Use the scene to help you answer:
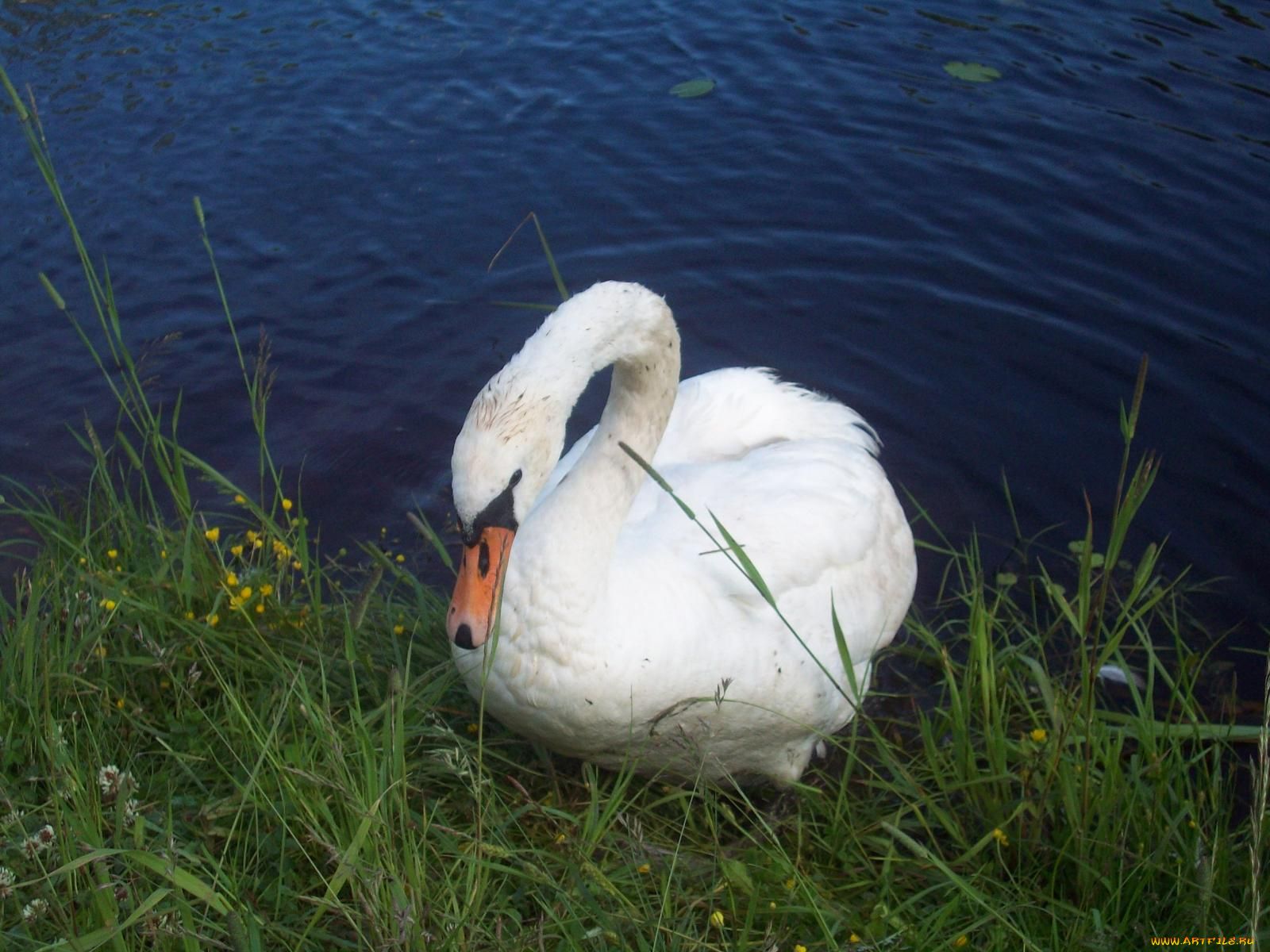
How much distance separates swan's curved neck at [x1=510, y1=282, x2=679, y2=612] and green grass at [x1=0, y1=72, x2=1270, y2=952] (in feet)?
1.45

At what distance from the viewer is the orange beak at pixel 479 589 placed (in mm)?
2555

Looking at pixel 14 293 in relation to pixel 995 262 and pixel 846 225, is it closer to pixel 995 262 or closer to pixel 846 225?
pixel 846 225

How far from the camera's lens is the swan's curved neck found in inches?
107

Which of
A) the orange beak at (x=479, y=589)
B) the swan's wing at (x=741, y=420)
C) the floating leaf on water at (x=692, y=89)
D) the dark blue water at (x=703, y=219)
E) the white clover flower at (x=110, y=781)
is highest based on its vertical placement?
the orange beak at (x=479, y=589)

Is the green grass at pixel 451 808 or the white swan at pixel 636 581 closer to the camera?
the green grass at pixel 451 808

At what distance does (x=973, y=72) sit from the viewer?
26.4ft

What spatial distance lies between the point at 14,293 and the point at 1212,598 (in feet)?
21.1

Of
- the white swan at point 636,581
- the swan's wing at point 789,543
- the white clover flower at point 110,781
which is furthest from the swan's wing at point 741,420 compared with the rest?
the white clover flower at point 110,781

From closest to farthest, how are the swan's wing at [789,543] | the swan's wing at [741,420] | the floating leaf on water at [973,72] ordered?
the swan's wing at [789,543]
the swan's wing at [741,420]
the floating leaf on water at [973,72]

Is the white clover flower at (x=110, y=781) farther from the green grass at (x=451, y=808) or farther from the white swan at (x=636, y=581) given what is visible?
the white swan at (x=636, y=581)

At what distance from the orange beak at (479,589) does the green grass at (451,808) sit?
A: 238 millimetres

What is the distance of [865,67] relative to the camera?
8.32 meters

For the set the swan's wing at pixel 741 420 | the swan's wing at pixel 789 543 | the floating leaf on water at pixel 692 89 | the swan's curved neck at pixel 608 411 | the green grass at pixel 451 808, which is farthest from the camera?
the floating leaf on water at pixel 692 89

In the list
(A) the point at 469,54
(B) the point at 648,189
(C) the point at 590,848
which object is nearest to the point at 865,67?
(B) the point at 648,189
